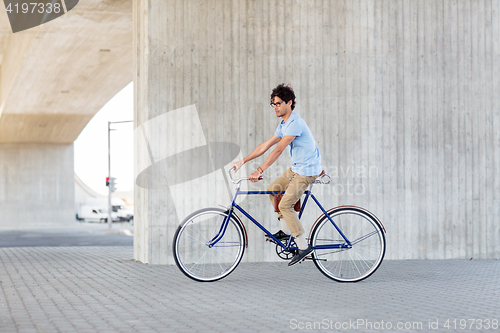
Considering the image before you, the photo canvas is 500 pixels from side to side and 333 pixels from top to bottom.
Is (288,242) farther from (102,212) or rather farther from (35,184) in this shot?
(102,212)

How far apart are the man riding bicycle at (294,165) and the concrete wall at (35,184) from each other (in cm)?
2926

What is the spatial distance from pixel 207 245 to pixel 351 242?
140 centimetres

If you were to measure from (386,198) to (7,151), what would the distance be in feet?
95.0

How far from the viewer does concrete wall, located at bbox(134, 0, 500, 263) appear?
824 cm

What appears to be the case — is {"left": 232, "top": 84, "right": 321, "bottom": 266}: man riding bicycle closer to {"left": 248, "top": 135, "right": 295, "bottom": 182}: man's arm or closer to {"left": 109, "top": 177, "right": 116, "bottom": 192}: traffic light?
{"left": 248, "top": 135, "right": 295, "bottom": 182}: man's arm

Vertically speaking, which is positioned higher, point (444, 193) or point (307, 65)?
point (307, 65)

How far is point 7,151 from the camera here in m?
33.6

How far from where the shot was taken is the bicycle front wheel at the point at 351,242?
6156 millimetres

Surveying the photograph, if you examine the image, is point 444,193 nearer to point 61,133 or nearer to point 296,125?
point 296,125

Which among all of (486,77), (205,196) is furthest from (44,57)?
(486,77)

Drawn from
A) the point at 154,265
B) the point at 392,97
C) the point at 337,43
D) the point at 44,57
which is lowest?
the point at 154,265

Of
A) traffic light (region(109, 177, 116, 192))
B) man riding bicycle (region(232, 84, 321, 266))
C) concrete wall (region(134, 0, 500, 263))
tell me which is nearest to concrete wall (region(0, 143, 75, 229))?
traffic light (region(109, 177, 116, 192))

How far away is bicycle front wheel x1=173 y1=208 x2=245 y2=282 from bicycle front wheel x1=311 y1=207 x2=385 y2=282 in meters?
0.78

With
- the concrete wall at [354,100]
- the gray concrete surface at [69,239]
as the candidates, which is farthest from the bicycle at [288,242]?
the gray concrete surface at [69,239]
